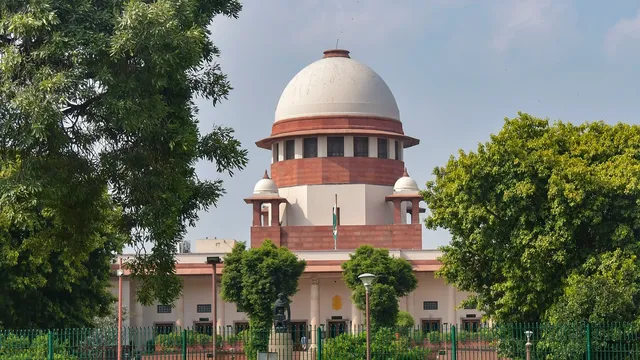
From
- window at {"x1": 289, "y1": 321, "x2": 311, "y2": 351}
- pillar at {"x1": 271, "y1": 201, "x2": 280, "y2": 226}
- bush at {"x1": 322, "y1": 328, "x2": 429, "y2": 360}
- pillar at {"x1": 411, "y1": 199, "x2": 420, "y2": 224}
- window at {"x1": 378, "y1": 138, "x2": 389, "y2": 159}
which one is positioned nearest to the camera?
bush at {"x1": 322, "y1": 328, "x2": 429, "y2": 360}

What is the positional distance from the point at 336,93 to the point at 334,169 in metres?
4.13

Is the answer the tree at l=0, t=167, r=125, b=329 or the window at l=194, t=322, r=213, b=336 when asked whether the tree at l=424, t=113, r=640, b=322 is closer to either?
the tree at l=0, t=167, r=125, b=329

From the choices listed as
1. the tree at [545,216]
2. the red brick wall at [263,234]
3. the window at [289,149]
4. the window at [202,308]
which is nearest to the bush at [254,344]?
the tree at [545,216]

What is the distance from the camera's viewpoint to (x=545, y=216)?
33.1m

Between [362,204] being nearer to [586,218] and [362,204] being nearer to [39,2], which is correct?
[586,218]

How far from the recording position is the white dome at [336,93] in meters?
66.5

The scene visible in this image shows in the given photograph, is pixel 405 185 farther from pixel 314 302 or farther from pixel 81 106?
pixel 81 106

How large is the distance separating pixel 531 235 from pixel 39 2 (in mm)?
18098

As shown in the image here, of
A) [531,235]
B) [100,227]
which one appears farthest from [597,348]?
[100,227]

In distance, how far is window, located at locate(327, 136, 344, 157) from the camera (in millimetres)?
66250

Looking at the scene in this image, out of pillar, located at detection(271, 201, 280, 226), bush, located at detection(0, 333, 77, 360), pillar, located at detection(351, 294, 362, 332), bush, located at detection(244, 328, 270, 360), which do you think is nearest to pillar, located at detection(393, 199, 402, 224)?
pillar, located at detection(351, 294, 362, 332)

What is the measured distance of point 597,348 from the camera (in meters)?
27.5

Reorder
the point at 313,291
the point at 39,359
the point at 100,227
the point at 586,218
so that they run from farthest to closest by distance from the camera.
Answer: the point at 313,291, the point at 586,218, the point at 39,359, the point at 100,227

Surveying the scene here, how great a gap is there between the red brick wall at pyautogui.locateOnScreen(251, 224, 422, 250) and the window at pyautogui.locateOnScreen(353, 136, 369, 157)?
418 centimetres
